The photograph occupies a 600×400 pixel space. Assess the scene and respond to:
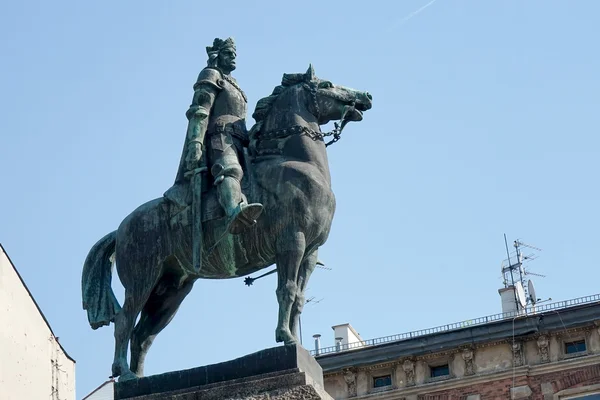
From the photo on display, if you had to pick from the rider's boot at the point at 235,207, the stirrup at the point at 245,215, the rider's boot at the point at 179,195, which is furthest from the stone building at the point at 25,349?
the stirrup at the point at 245,215

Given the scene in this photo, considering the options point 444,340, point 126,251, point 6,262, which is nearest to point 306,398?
point 126,251

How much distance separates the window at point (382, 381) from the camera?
141 ft

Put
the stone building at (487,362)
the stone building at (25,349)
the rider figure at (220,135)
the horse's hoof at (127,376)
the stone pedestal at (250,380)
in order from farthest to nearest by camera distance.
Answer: the stone building at (487,362), the stone building at (25,349), the horse's hoof at (127,376), the rider figure at (220,135), the stone pedestal at (250,380)

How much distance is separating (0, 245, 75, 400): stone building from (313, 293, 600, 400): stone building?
11.6m

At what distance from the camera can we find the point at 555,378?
137 ft

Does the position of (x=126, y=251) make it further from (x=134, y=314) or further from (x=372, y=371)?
(x=372, y=371)

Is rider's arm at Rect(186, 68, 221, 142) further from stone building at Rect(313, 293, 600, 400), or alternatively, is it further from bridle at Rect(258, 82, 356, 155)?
stone building at Rect(313, 293, 600, 400)

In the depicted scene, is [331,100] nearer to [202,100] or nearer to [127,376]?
[202,100]

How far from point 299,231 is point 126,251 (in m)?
2.05

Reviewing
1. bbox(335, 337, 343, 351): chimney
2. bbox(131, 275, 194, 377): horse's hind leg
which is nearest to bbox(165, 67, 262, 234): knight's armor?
bbox(131, 275, 194, 377): horse's hind leg

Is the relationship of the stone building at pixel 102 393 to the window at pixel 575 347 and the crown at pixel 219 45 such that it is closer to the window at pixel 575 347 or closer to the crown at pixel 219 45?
the window at pixel 575 347

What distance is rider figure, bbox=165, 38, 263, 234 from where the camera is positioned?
48.2 ft

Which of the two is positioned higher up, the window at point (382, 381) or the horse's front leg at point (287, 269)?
the window at point (382, 381)

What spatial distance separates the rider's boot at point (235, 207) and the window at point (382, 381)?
2885 cm
